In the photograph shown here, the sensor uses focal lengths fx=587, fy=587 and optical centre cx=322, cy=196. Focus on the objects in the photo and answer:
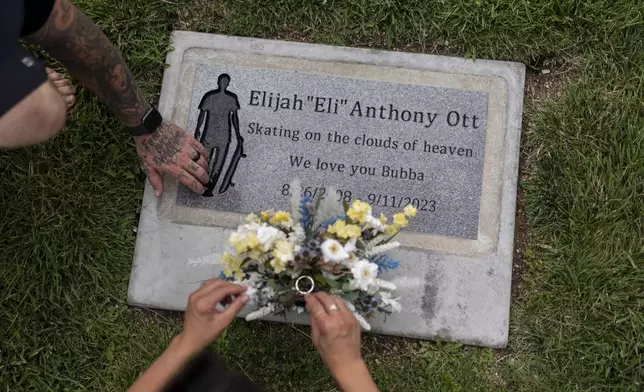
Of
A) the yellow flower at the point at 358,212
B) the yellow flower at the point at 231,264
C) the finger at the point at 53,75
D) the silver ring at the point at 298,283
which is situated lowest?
the silver ring at the point at 298,283

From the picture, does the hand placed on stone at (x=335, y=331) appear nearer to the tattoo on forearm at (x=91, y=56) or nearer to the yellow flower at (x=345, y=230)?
the yellow flower at (x=345, y=230)

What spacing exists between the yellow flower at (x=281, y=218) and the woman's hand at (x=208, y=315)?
0.30 m

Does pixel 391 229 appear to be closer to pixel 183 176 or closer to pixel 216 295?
pixel 216 295

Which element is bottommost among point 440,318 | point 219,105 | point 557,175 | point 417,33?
point 440,318

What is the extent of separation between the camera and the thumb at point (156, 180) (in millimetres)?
3023

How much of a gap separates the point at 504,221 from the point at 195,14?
80.2 inches

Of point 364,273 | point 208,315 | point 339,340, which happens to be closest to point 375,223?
point 364,273

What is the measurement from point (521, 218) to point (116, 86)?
2116 mm

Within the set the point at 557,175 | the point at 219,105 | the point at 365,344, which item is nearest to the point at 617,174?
the point at 557,175

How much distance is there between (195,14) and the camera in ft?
10.9

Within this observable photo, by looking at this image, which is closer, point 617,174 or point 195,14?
point 617,174

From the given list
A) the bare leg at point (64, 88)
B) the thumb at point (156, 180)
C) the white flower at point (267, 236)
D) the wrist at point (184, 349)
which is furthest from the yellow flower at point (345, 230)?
the bare leg at point (64, 88)

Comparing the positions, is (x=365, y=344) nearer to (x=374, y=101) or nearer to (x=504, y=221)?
(x=504, y=221)

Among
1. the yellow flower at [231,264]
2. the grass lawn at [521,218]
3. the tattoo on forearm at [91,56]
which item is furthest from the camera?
the grass lawn at [521,218]
